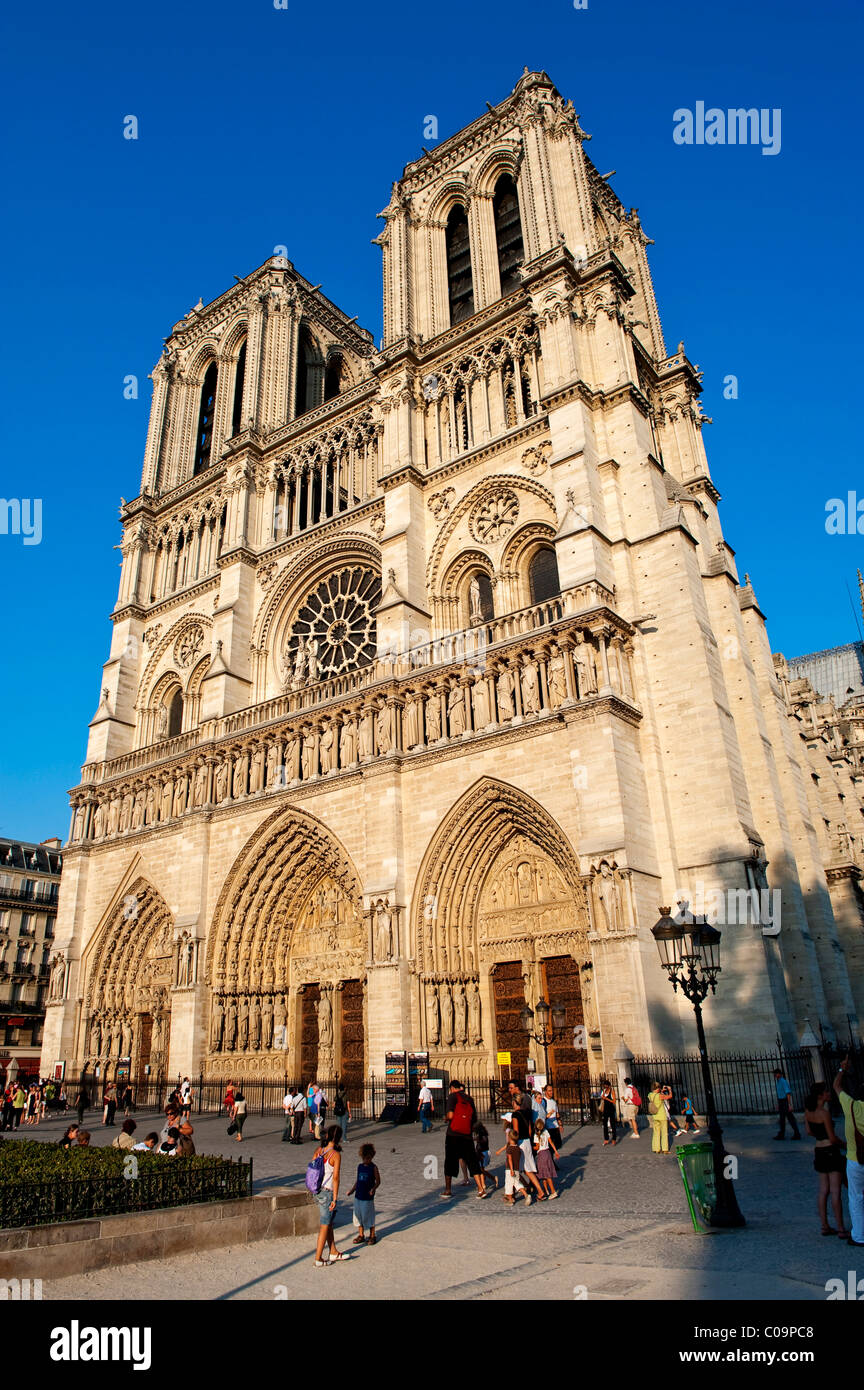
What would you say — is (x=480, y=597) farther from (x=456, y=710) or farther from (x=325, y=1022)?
(x=325, y=1022)

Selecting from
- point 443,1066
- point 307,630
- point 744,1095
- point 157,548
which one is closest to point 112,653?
point 157,548

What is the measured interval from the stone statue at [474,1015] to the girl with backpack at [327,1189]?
1091 centimetres

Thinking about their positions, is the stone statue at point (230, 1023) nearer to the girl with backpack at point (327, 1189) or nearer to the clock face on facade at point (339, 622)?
the clock face on facade at point (339, 622)

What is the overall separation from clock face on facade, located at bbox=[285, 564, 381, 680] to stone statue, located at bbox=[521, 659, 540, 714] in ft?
22.0

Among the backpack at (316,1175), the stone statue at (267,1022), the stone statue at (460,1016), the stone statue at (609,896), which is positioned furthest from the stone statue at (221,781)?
the backpack at (316,1175)

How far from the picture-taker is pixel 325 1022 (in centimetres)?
2230

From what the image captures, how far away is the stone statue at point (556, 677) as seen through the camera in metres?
18.7

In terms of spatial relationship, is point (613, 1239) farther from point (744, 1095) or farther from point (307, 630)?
point (307, 630)

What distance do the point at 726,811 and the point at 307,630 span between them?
1461 cm

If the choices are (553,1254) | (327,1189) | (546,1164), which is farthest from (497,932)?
(553,1254)

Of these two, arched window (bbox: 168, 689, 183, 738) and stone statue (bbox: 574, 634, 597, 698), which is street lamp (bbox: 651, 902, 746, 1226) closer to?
stone statue (bbox: 574, 634, 597, 698)

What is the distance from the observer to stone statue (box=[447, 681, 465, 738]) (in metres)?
20.2

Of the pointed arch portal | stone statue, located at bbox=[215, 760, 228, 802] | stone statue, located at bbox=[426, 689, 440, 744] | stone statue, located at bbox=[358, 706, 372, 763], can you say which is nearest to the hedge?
the pointed arch portal
